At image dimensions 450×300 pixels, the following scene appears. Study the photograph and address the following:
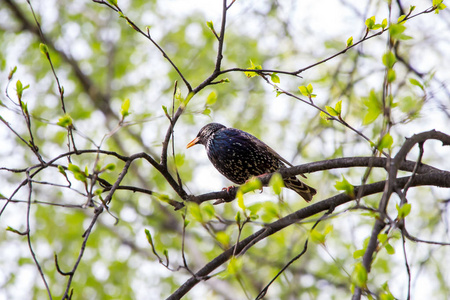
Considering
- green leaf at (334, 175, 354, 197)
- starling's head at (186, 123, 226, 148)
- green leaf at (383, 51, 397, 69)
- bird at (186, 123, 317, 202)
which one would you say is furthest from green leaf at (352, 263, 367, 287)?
starling's head at (186, 123, 226, 148)

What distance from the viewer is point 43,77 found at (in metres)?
7.85

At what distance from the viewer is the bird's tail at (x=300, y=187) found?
177 inches

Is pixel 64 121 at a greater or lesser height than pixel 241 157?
lesser

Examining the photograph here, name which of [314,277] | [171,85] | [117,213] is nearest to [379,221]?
[314,277]

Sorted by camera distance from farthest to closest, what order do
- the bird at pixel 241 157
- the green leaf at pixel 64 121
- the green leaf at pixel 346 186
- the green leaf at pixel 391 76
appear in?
the bird at pixel 241 157 < the green leaf at pixel 64 121 < the green leaf at pixel 346 186 < the green leaf at pixel 391 76

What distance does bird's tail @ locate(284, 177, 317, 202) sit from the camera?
4496mm

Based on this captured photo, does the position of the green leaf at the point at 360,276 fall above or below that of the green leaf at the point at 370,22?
below

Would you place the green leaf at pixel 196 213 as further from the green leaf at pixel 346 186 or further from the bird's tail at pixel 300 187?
the bird's tail at pixel 300 187

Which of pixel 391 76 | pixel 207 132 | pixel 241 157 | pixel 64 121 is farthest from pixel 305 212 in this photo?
pixel 207 132

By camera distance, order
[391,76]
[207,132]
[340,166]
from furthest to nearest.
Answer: [207,132]
[340,166]
[391,76]

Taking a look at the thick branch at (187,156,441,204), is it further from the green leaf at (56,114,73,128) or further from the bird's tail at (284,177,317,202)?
the bird's tail at (284,177,317,202)

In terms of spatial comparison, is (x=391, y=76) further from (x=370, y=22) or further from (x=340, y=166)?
(x=340, y=166)

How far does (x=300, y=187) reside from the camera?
15.1ft

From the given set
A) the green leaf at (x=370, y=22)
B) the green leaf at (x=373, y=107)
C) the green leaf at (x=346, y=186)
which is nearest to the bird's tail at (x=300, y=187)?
the green leaf at (x=370, y=22)
